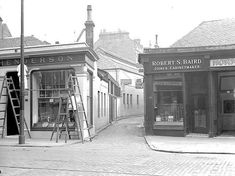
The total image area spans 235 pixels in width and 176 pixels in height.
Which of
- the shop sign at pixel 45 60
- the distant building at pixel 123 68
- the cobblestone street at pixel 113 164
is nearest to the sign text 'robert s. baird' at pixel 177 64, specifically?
the shop sign at pixel 45 60

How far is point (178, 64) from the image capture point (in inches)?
804

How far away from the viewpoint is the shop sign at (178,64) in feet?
65.7

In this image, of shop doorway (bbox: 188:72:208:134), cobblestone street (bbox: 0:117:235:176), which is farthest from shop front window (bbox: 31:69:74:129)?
shop doorway (bbox: 188:72:208:134)

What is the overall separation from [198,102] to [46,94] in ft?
26.7

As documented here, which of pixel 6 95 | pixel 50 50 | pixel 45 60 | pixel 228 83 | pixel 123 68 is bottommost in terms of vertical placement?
pixel 6 95

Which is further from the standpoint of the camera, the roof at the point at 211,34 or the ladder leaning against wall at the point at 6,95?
the roof at the point at 211,34

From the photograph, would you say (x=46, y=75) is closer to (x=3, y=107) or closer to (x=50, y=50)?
(x=50, y=50)

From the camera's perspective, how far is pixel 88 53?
1992 centimetres

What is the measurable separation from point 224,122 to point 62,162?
12.9m

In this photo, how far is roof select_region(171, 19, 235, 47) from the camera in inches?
900

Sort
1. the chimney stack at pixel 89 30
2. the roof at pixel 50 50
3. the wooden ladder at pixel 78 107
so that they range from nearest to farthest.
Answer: the wooden ladder at pixel 78 107
the roof at pixel 50 50
the chimney stack at pixel 89 30

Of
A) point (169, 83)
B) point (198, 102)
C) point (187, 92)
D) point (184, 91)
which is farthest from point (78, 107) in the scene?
point (198, 102)

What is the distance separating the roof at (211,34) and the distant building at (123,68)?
10206 millimetres

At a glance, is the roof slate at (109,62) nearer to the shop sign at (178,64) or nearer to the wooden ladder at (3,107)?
the shop sign at (178,64)
